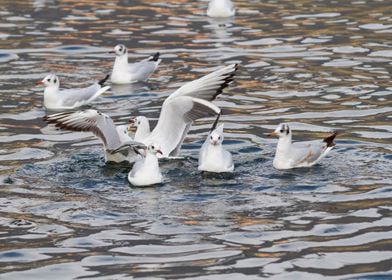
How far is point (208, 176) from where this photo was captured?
14516mm

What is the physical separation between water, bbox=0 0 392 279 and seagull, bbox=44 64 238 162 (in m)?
0.34

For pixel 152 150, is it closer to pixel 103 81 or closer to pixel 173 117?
pixel 173 117

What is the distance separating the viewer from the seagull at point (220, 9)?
25803 mm

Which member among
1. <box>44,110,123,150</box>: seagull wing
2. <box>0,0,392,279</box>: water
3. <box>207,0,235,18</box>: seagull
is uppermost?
<box>207,0,235,18</box>: seagull

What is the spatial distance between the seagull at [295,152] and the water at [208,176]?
15 centimetres

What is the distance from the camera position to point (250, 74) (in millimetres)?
20672

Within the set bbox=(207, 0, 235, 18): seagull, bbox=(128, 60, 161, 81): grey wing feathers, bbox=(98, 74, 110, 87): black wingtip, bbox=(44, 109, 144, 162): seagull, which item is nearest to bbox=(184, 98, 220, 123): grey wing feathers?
bbox=(44, 109, 144, 162): seagull

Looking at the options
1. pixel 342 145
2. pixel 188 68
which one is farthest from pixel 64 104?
pixel 342 145

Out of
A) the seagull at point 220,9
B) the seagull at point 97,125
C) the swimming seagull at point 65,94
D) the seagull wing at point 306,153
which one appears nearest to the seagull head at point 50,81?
A: the swimming seagull at point 65,94

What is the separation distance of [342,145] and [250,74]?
203 inches

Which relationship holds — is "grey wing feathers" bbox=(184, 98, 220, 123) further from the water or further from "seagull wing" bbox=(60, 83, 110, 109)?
"seagull wing" bbox=(60, 83, 110, 109)

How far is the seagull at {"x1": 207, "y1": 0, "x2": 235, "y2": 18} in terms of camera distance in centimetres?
2580

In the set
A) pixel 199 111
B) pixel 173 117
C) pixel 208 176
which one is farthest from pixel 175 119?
pixel 208 176

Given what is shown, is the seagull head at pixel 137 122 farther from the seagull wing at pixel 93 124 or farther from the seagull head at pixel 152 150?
the seagull head at pixel 152 150
